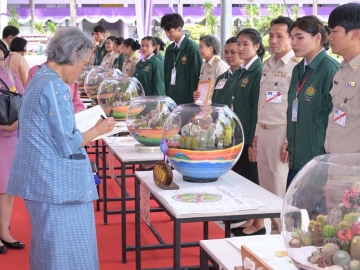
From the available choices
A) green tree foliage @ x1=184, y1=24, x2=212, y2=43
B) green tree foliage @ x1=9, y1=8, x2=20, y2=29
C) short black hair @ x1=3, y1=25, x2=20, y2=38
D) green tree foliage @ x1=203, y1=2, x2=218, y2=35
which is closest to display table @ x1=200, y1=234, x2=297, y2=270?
short black hair @ x1=3, y1=25, x2=20, y2=38

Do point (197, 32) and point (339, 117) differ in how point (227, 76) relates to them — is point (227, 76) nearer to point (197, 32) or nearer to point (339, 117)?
point (339, 117)

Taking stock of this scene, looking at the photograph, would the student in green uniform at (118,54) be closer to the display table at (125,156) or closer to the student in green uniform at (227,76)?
the student in green uniform at (227,76)

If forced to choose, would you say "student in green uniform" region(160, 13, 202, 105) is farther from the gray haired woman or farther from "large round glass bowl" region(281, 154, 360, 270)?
"large round glass bowl" region(281, 154, 360, 270)

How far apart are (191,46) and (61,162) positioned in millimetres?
2823

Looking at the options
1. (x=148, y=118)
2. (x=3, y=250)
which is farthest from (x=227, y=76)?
(x=3, y=250)

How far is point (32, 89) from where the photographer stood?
213 cm

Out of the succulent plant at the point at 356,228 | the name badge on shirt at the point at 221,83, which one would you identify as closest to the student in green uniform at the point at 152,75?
the name badge on shirt at the point at 221,83

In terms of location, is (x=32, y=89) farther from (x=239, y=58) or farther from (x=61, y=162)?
(x=239, y=58)

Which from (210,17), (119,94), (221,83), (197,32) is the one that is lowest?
(119,94)

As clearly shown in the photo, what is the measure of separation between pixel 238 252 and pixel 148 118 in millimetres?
1752

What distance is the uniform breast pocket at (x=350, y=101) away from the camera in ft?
8.04

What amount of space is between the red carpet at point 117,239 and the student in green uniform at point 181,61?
1065 millimetres

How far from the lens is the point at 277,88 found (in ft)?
11.2

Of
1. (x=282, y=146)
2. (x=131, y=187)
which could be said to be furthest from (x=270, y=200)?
(x=131, y=187)
